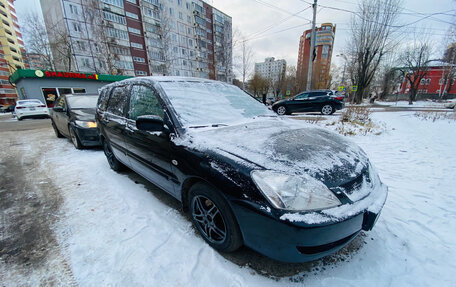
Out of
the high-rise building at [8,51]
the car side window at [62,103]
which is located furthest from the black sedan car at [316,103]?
the high-rise building at [8,51]

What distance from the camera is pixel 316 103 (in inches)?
425

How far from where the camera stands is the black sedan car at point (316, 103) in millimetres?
10508

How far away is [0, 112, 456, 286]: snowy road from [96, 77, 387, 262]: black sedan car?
285 mm

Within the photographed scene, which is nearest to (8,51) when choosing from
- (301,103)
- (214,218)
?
(301,103)

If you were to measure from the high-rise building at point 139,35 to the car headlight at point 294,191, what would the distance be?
27601 mm

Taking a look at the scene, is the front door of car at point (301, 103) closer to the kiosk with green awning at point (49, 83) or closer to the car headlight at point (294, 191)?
the car headlight at point (294, 191)

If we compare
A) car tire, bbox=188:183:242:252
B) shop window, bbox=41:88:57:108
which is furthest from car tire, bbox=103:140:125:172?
shop window, bbox=41:88:57:108

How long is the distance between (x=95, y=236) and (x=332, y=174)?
7.70ft

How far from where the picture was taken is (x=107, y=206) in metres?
2.43

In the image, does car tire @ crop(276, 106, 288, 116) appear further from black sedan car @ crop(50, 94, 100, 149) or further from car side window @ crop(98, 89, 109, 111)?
car side window @ crop(98, 89, 109, 111)

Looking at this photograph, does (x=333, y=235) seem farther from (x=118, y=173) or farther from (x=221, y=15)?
(x=221, y=15)

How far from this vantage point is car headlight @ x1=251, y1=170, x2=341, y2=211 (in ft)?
3.95

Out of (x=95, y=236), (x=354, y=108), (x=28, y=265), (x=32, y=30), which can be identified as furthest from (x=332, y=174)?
(x=32, y=30)

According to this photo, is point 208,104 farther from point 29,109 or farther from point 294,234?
point 29,109
